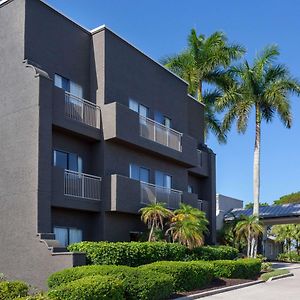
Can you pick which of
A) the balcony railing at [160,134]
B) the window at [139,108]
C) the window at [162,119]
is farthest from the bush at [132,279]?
the window at [162,119]

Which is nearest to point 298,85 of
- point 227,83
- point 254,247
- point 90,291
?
point 227,83

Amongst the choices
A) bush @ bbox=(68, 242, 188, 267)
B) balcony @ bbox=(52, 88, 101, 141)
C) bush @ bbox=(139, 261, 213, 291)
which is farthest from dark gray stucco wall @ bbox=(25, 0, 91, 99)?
bush @ bbox=(139, 261, 213, 291)

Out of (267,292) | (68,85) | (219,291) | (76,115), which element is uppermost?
(68,85)

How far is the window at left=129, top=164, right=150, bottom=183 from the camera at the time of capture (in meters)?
25.6

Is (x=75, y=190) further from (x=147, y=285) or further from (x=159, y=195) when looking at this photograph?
(x=147, y=285)

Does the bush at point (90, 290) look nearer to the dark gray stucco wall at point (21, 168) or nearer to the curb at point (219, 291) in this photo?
the curb at point (219, 291)

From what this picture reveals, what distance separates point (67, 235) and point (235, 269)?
25.8 feet

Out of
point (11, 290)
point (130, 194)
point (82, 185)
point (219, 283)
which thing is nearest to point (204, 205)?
point (130, 194)

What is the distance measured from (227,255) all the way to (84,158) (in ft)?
31.6

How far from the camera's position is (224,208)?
44750 millimetres

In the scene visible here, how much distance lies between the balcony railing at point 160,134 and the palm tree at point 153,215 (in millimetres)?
3846

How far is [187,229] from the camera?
23.9 meters

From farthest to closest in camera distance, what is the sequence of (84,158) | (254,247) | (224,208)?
(224,208) < (254,247) < (84,158)

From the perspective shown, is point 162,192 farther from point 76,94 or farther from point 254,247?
point 254,247
